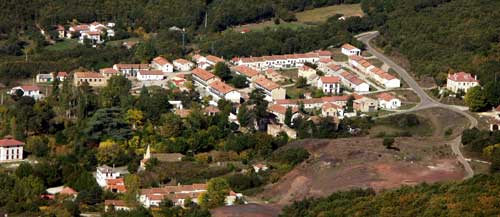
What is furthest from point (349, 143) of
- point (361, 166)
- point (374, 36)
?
point (374, 36)

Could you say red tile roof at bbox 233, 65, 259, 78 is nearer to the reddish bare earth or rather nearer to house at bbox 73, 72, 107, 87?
house at bbox 73, 72, 107, 87

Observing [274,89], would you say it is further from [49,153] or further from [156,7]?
[156,7]

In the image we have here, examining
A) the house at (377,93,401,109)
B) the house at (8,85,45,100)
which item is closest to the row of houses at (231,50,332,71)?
the house at (377,93,401,109)

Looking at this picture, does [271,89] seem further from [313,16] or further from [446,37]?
[313,16]

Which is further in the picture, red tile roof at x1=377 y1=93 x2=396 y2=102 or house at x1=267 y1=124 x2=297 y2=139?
red tile roof at x1=377 y1=93 x2=396 y2=102

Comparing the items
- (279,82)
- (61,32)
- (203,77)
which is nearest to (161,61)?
(203,77)

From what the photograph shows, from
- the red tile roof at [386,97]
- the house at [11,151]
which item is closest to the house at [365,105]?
the red tile roof at [386,97]

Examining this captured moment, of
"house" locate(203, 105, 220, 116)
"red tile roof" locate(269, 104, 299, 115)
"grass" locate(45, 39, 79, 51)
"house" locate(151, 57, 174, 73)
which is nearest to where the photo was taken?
"house" locate(203, 105, 220, 116)
